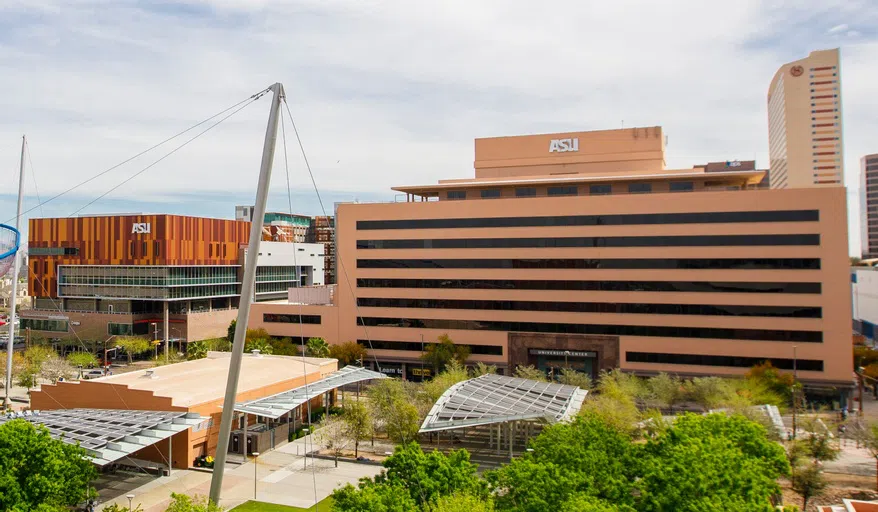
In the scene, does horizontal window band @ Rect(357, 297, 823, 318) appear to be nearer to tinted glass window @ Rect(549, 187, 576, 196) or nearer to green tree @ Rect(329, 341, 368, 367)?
green tree @ Rect(329, 341, 368, 367)

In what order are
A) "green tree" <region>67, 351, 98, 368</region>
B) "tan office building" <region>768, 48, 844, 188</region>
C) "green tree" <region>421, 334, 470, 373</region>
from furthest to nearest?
"tan office building" <region>768, 48, 844, 188</region>, "green tree" <region>67, 351, 98, 368</region>, "green tree" <region>421, 334, 470, 373</region>

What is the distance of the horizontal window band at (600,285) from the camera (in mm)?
65312

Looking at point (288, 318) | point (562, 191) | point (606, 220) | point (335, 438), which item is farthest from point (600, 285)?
point (288, 318)

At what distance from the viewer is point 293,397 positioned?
47938 mm

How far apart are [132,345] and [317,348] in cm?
3069

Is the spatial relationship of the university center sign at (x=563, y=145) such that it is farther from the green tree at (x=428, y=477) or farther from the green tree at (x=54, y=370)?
the green tree at (x=54, y=370)

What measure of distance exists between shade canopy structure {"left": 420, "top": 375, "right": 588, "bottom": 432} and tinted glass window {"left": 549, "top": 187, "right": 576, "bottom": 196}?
34.3 metres

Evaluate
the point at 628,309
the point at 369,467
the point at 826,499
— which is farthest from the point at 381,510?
the point at 628,309

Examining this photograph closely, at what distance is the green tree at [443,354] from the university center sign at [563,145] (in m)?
29.8

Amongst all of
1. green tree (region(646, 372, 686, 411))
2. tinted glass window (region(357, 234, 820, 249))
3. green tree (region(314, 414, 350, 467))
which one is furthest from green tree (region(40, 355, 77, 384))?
green tree (region(646, 372, 686, 411))

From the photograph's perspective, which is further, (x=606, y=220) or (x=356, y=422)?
(x=606, y=220)

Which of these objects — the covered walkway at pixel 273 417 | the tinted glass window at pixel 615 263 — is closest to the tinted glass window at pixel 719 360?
the tinted glass window at pixel 615 263

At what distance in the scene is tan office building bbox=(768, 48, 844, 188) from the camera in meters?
182

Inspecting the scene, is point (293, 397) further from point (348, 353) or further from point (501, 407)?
point (348, 353)
